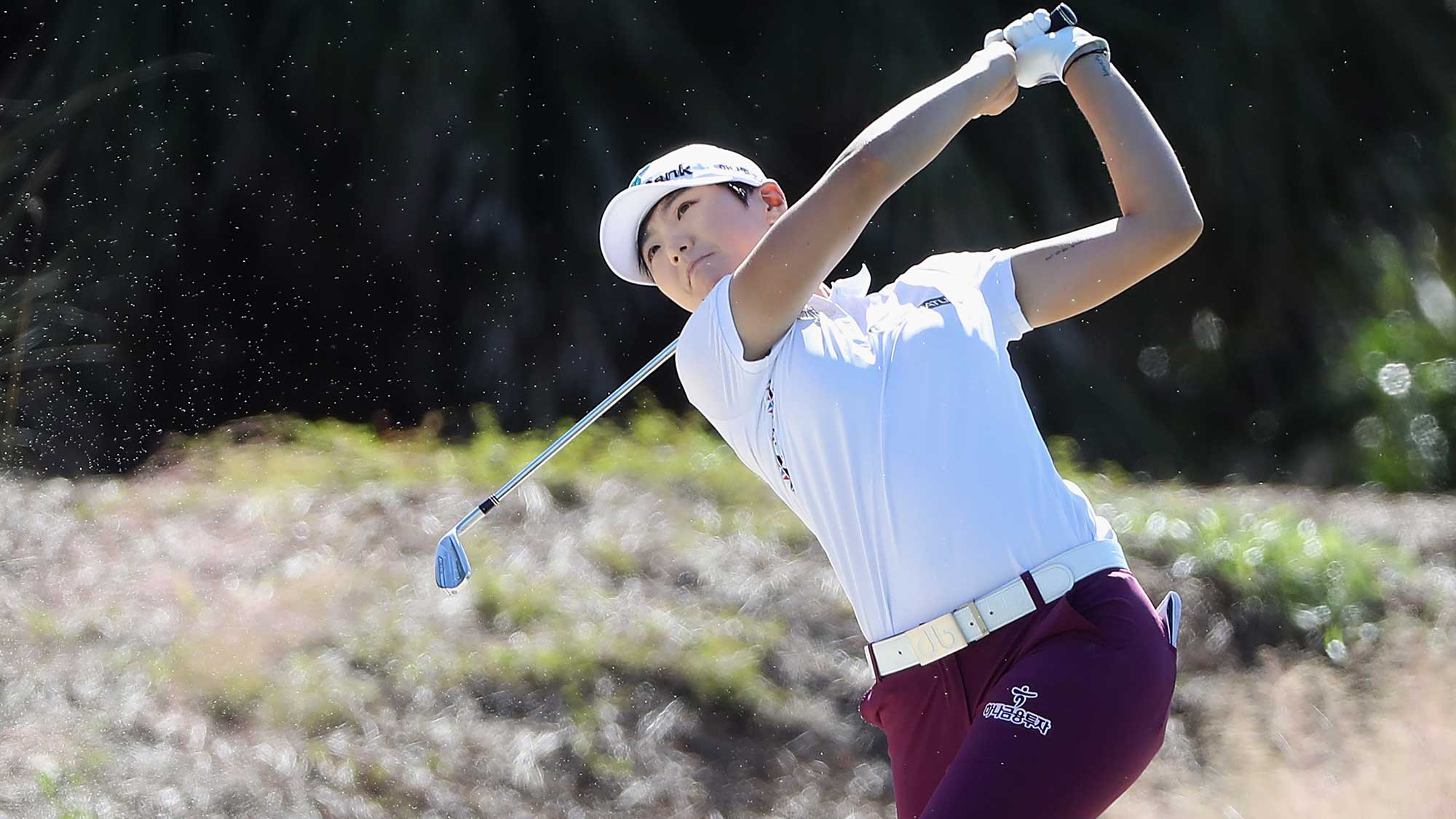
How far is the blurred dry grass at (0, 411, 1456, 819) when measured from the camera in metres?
4.18

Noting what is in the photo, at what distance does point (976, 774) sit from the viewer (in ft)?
6.04

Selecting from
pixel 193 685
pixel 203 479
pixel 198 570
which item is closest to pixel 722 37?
pixel 203 479

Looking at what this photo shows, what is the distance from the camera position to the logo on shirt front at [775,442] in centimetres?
208

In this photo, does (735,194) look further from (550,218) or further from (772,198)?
(550,218)

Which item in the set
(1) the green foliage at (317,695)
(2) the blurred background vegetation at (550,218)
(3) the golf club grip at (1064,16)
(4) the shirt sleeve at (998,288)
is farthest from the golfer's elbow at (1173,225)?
(2) the blurred background vegetation at (550,218)

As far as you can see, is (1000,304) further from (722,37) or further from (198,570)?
(722,37)

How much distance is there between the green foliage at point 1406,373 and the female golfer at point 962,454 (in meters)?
5.89

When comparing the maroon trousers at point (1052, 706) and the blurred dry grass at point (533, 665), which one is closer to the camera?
the maroon trousers at point (1052, 706)

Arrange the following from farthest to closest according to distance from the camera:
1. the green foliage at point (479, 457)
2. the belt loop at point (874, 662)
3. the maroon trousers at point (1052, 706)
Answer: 1. the green foliage at point (479, 457)
2. the belt loop at point (874, 662)
3. the maroon trousers at point (1052, 706)

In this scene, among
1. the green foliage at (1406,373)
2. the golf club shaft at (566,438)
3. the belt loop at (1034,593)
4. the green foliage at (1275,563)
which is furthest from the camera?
the green foliage at (1406,373)

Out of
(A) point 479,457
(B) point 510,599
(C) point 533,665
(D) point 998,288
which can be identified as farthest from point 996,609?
(A) point 479,457

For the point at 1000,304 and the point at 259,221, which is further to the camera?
the point at 259,221

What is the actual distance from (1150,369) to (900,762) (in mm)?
6441

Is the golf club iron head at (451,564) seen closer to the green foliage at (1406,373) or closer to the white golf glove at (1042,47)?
the white golf glove at (1042,47)
